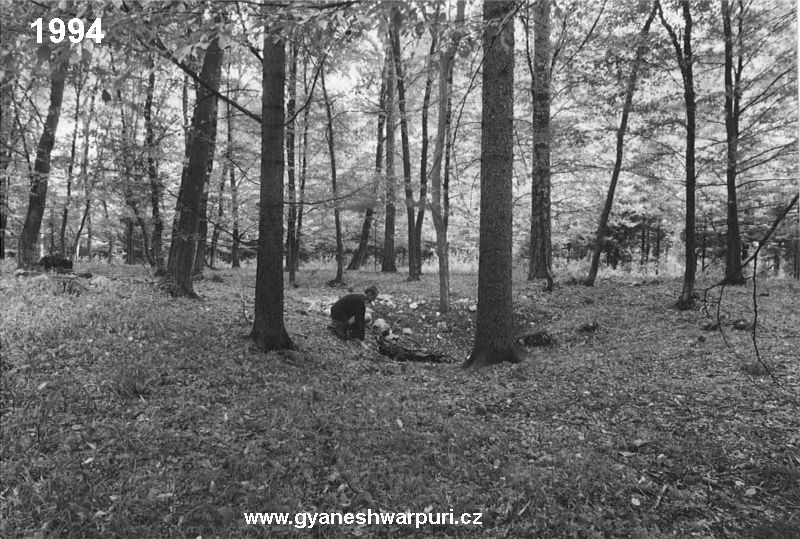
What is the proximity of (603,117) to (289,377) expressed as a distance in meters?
10.2

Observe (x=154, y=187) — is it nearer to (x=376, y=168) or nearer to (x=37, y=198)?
(x=37, y=198)

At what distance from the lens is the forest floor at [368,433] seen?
313 centimetres

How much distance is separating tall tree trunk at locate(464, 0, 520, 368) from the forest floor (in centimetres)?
67

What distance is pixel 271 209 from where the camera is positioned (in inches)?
240

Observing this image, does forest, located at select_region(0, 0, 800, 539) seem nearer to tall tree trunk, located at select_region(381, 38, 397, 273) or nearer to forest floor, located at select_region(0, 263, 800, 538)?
forest floor, located at select_region(0, 263, 800, 538)

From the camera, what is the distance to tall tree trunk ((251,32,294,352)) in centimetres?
609

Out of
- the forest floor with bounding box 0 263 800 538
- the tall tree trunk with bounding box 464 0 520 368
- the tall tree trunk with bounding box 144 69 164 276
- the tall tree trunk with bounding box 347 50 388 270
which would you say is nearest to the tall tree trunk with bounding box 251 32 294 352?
the forest floor with bounding box 0 263 800 538

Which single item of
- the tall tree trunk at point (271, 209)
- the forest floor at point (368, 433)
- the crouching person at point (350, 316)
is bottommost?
the forest floor at point (368, 433)

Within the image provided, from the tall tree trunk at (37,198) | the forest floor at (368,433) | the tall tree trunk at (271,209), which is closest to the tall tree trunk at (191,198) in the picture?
the forest floor at (368,433)

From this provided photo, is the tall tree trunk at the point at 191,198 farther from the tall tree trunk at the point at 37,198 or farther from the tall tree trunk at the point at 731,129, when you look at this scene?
the tall tree trunk at the point at 731,129

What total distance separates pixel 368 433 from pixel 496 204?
388cm

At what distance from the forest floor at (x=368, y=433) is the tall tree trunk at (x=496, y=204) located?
0.67 meters

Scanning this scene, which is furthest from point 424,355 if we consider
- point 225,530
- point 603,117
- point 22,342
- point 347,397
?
point 603,117

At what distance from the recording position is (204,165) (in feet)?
28.8
